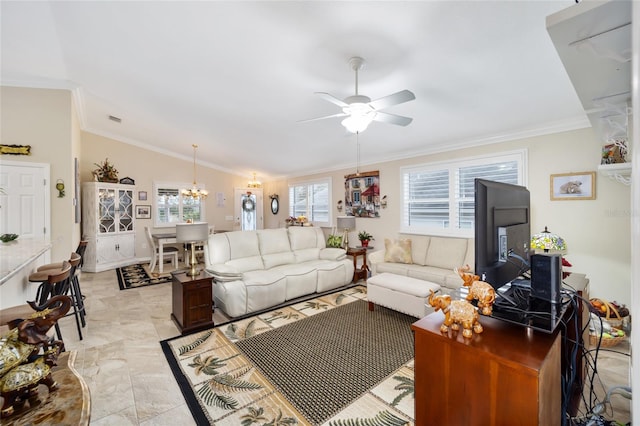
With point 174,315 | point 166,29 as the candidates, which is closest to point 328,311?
point 174,315

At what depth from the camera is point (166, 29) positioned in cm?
263

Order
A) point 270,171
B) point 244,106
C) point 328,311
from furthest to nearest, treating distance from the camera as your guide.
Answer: point 270,171 → point 244,106 → point 328,311

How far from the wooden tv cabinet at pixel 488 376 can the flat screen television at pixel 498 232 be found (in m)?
0.23

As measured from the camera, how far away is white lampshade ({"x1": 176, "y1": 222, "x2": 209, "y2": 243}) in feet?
10.4

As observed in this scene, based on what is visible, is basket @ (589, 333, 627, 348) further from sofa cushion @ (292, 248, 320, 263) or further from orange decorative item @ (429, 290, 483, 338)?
sofa cushion @ (292, 248, 320, 263)

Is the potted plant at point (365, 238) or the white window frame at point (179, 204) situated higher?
the white window frame at point (179, 204)

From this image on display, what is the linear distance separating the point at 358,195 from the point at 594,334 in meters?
A: 4.04

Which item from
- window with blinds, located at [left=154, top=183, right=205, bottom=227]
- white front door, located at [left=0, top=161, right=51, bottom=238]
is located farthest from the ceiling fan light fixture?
window with blinds, located at [left=154, top=183, right=205, bottom=227]

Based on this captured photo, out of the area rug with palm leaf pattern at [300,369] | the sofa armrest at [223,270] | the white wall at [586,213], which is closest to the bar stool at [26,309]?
the area rug with palm leaf pattern at [300,369]

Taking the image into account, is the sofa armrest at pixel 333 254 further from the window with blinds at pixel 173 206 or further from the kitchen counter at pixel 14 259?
the window with blinds at pixel 173 206

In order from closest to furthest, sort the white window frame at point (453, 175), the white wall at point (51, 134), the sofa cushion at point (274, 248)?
1. the white window frame at point (453, 175)
2. the white wall at point (51, 134)
3. the sofa cushion at point (274, 248)

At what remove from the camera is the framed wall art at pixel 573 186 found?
318cm

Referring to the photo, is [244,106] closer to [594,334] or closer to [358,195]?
[358,195]

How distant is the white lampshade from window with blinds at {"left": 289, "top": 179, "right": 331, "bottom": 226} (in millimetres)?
3738
